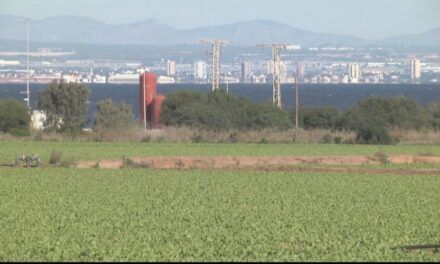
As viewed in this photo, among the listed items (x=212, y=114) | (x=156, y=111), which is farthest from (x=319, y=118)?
(x=156, y=111)

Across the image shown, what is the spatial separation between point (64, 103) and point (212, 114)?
10507mm

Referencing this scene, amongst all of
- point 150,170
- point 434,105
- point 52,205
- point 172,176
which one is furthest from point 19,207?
point 434,105

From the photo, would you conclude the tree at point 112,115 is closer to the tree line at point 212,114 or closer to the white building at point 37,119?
the tree line at point 212,114

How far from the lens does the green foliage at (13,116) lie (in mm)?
74000

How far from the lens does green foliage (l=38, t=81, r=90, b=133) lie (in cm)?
7838

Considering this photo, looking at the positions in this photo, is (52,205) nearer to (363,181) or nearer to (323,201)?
(323,201)

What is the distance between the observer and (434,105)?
289ft

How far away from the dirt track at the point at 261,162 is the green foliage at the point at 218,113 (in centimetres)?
Answer: 2372

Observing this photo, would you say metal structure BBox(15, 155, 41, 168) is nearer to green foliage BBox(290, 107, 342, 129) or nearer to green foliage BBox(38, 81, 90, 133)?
green foliage BBox(38, 81, 90, 133)

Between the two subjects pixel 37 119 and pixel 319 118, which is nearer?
pixel 319 118

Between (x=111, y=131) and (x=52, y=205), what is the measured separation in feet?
135

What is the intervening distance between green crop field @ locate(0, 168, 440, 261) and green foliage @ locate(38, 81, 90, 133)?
36.5m

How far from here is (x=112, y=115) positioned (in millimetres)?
79125

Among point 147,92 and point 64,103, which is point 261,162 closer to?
point 64,103
